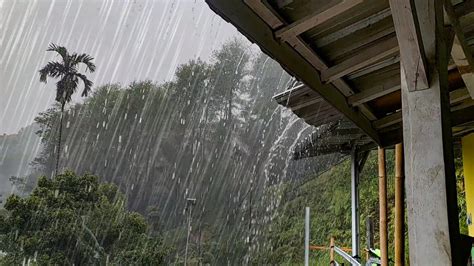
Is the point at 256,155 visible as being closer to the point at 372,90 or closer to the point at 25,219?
the point at 25,219

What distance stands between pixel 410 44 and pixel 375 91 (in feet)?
2.96

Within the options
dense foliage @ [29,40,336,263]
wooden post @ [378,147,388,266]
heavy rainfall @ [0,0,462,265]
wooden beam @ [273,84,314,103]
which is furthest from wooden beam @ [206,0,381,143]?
dense foliage @ [29,40,336,263]

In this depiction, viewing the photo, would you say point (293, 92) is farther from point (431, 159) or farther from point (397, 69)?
point (431, 159)

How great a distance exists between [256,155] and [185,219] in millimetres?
3223

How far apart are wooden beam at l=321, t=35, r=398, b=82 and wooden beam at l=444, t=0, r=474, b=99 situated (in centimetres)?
19

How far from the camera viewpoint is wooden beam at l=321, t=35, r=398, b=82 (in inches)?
58.8

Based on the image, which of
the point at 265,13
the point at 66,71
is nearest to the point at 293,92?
the point at 265,13

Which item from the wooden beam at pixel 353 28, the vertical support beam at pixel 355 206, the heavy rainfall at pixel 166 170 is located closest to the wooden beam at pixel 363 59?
the wooden beam at pixel 353 28

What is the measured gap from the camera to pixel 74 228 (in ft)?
31.1

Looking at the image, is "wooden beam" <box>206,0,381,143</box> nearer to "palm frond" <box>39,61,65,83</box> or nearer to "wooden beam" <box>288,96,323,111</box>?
"wooden beam" <box>288,96,323,111</box>

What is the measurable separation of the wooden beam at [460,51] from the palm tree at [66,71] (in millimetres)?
11964

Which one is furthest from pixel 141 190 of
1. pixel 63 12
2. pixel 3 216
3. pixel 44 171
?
pixel 63 12

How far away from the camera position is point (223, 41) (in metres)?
17.6

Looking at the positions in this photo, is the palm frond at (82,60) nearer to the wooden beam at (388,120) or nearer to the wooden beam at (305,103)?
the wooden beam at (388,120)
